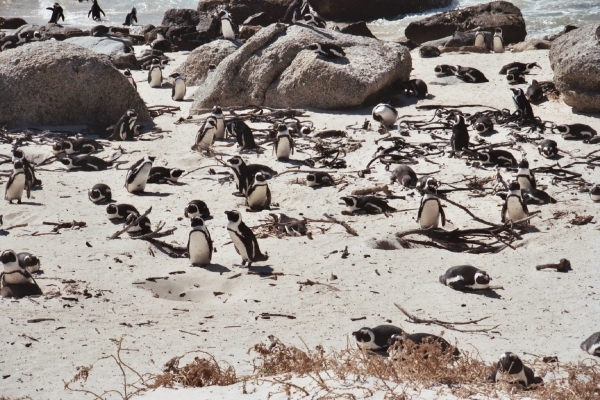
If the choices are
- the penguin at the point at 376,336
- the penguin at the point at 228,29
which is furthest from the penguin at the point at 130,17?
the penguin at the point at 376,336

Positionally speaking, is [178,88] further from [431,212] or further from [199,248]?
[199,248]

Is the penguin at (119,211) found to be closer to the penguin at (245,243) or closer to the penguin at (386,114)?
the penguin at (245,243)

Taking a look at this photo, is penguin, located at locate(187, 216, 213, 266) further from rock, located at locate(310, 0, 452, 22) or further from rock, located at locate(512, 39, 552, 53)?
rock, located at locate(310, 0, 452, 22)

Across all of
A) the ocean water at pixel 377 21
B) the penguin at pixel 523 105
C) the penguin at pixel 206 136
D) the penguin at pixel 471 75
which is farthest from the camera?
the ocean water at pixel 377 21

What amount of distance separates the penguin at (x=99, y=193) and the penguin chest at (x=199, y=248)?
2.38 metres

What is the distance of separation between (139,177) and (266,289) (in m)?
3.63

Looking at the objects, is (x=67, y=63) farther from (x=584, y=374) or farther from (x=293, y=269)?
(x=584, y=374)

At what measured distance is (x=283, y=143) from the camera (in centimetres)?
1145

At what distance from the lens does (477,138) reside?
469 inches

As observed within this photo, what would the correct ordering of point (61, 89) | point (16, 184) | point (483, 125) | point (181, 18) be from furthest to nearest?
point (181, 18)
point (61, 89)
point (483, 125)
point (16, 184)

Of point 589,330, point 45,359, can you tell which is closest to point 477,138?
point 589,330

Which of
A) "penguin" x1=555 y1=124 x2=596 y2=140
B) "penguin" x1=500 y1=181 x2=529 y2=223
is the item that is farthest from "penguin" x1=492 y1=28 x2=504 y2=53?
"penguin" x1=500 y1=181 x2=529 y2=223

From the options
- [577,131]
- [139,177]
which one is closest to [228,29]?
[139,177]

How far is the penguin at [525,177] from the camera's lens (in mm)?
9719
